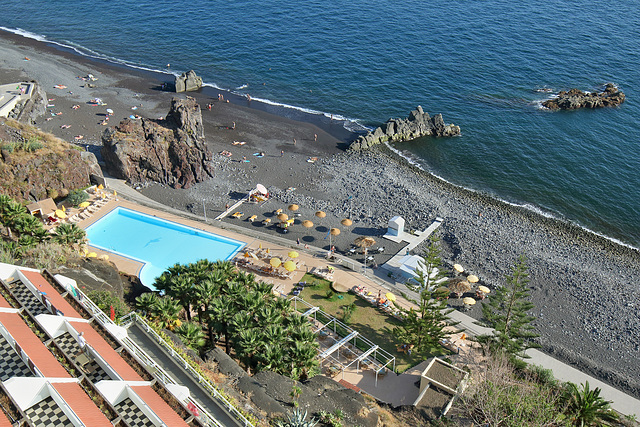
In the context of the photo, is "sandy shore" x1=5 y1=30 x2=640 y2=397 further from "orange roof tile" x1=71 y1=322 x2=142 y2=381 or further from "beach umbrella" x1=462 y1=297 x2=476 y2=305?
"orange roof tile" x1=71 y1=322 x2=142 y2=381

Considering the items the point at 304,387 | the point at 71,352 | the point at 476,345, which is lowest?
the point at 476,345

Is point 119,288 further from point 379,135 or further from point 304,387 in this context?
point 379,135

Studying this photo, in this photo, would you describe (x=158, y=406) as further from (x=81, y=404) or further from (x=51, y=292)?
(x=51, y=292)

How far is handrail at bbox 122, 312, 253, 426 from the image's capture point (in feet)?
66.2

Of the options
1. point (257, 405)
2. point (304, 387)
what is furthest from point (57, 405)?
point (304, 387)

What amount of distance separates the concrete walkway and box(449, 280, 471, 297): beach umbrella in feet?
5.79

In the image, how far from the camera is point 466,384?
92.6ft

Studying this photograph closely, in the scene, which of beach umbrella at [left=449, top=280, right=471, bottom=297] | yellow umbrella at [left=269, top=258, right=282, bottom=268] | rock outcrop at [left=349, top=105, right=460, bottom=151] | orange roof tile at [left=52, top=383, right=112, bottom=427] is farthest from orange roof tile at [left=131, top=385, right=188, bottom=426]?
rock outcrop at [left=349, top=105, right=460, bottom=151]

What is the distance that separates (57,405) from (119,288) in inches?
561

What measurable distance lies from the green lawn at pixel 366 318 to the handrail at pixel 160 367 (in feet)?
47.9

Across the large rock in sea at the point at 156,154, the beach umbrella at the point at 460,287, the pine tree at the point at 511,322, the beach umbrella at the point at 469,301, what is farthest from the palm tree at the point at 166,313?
the large rock in sea at the point at 156,154

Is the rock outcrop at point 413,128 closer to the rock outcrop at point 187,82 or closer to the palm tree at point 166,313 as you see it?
the rock outcrop at point 187,82

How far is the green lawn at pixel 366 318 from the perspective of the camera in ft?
109

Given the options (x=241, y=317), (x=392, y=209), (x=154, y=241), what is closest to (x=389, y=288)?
(x=392, y=209)
